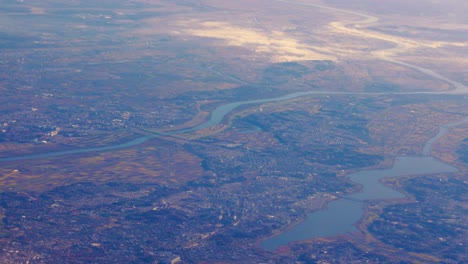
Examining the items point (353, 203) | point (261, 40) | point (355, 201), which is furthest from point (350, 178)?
point (261, 40)

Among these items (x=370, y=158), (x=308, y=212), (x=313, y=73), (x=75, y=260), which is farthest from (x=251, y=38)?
(x=75, y=260)

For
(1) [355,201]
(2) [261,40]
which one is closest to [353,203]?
(1) [355,201]

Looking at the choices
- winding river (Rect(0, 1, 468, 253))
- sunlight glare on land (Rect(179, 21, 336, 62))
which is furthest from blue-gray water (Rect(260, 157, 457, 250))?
sunlight glare on land (Rect(179, 21, 336, 62))

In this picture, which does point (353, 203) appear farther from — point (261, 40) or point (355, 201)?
point (261, 40)

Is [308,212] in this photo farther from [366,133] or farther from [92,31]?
[92,31]

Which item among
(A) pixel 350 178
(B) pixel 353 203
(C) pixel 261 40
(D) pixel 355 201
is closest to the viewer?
(B) pixel 353 203

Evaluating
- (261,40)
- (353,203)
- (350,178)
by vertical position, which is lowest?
(353,203)

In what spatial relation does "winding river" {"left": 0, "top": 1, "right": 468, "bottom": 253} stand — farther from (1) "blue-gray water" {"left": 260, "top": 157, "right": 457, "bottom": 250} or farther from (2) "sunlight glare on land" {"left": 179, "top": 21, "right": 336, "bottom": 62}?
(2) "sunlight glare on land" {"left": 179, "top": 21, "right": 336, "bottom": 62}

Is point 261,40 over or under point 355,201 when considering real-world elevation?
over

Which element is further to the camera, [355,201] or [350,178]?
[350,178]

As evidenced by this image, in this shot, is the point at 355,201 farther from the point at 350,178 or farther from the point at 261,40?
the point at 261,40

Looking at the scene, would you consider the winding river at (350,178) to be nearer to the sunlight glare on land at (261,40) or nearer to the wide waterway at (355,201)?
the wide waterway at (355,201)

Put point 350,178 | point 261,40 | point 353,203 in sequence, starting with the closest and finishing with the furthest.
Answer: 1. point 353,203
2. point 350,178
3. point 261,40
